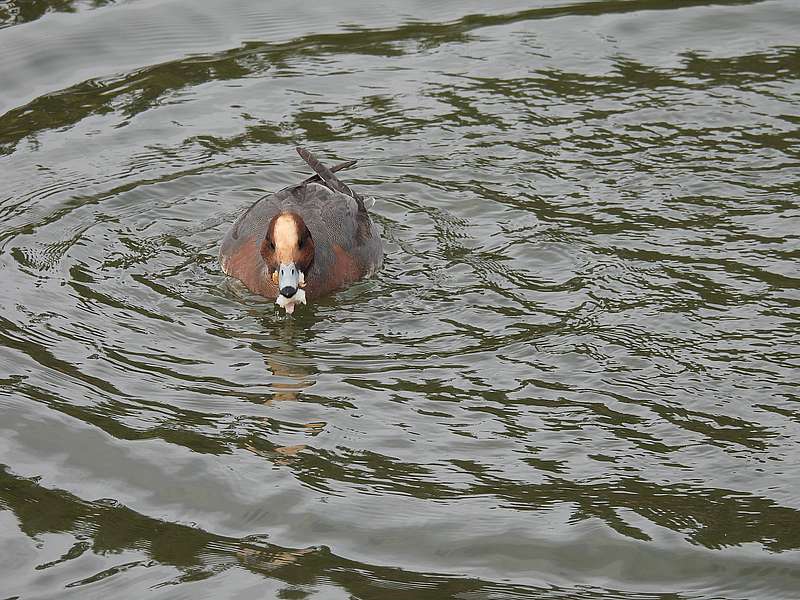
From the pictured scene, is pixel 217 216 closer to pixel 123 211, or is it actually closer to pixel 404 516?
pixel 123 211

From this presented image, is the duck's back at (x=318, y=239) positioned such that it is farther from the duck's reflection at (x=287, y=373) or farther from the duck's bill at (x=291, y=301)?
the duck's reflection at (x=287, y=373)

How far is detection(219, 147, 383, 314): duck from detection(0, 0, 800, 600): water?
0.19m

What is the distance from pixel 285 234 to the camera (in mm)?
9320

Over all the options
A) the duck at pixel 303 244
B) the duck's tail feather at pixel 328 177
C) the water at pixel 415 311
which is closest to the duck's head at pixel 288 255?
the duck at pixel 303 244

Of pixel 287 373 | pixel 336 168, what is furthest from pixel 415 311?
pixel 336 168

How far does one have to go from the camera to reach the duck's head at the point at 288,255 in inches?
360

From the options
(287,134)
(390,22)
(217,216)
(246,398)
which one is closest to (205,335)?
(246,398)

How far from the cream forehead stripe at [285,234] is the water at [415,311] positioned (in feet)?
1.54

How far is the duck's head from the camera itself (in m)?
9.15

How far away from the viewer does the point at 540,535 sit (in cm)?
662

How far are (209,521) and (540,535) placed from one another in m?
1.66

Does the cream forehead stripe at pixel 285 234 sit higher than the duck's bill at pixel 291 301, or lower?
higher

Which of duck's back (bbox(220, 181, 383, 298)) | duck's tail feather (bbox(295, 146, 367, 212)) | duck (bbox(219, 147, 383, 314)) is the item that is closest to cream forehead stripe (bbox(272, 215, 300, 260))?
duck (bbox(219, 147, 383, 314))

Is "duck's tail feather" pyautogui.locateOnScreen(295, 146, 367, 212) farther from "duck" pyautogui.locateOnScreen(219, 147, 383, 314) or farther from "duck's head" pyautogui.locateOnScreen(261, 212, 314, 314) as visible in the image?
"duck's head" pyautogui.locateOnScreen(261, 212, 314, 314)
